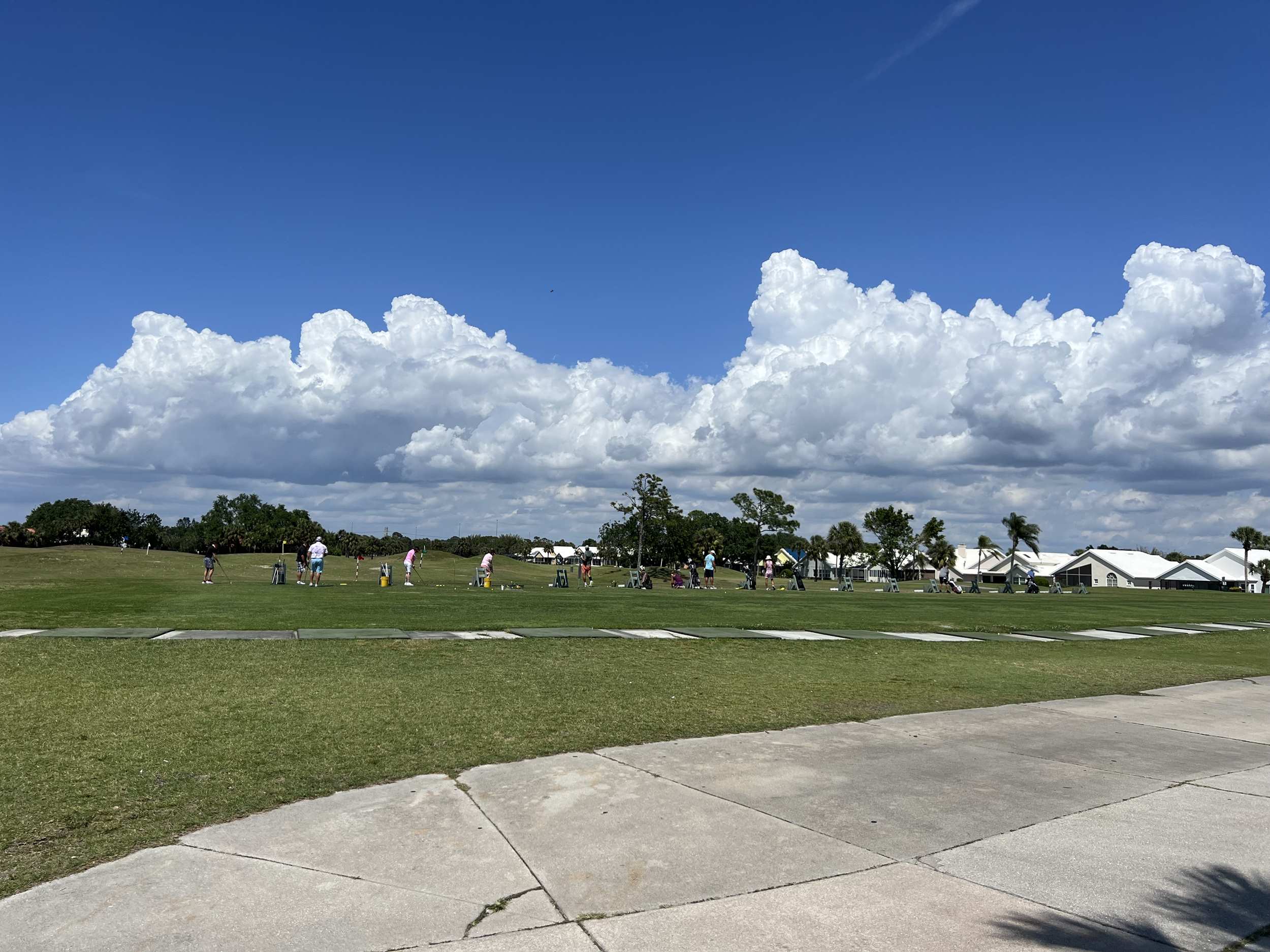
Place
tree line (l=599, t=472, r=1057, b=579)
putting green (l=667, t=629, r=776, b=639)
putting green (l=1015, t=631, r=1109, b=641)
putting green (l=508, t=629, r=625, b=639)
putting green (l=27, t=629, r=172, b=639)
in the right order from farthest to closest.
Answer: tree line (l=599, t=472, r=1057, b=579) < putting green (l=1015, t=631, r=1109, b=641) < putting green (l=667, t=629, r=776, b=639) < putting green (l=508, t=629, r=625, b=639) < putting green (l=27, t=629, r=172, b=639)

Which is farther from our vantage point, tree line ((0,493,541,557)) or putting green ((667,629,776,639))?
tree line ((0,493,541,557))

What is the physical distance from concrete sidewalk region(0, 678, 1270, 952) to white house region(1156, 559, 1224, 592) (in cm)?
13535

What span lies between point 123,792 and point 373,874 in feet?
7.48

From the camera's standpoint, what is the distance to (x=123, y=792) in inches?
219

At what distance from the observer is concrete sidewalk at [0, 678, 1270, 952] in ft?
12.1

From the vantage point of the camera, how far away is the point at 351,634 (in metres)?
14.6

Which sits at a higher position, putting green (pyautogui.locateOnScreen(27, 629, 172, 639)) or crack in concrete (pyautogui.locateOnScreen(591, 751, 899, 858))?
crack in concrete (pyautogui.locateOnScreen(591, 751, 899, 858))

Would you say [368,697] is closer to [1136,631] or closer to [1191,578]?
[1136,631]

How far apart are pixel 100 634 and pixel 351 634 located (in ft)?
12.2

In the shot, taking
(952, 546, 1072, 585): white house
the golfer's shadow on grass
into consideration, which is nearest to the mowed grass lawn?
the golfer's shadow on grass

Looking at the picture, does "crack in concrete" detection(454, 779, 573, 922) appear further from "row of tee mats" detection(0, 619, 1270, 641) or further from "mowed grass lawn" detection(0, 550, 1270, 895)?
"row of tee mats" detection(0, 619, 1270, 641)

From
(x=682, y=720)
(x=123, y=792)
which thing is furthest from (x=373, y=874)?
(x=682, y=720)

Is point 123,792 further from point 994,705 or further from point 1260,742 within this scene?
point 1260,742

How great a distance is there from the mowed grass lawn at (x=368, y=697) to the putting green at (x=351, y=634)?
0.68 metres
